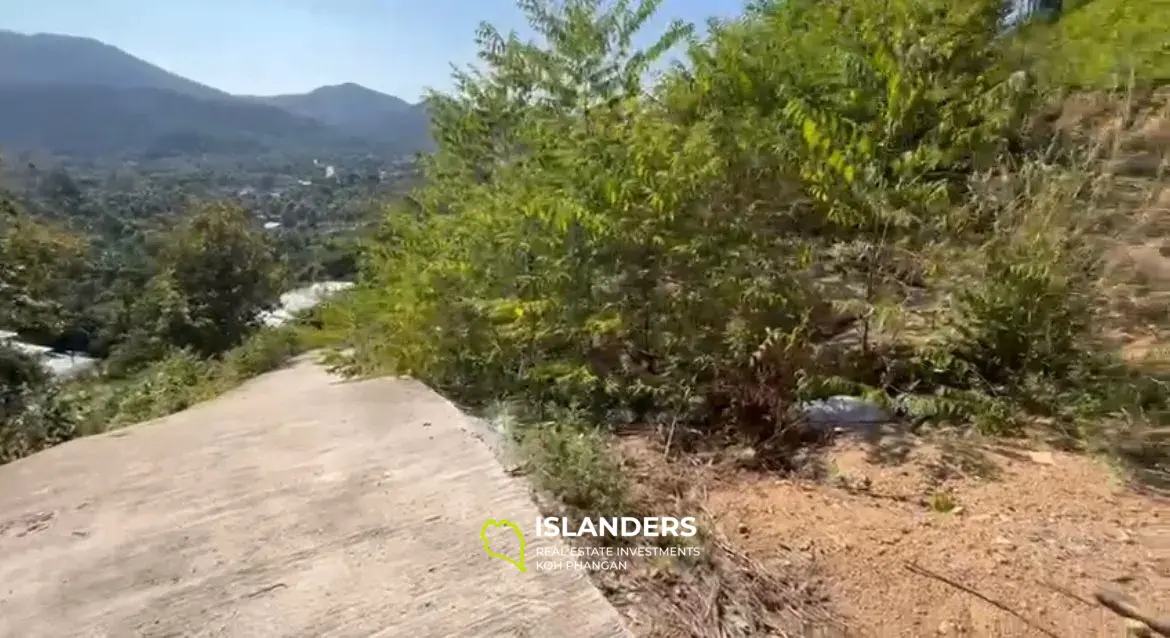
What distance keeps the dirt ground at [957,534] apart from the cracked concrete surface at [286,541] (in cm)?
77

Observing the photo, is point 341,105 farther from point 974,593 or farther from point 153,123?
point 974,593

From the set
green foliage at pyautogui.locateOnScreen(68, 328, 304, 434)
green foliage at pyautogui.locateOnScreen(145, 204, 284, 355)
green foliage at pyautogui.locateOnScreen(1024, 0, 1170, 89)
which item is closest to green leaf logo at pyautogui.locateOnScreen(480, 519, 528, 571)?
green foliage at pyautogui.locateOnScreen(1024, 0, 1170, 89)

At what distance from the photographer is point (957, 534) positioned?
88.3 inches

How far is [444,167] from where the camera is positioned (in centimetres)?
429

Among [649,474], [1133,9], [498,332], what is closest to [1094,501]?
[649,474]

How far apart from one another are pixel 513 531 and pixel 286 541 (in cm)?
64

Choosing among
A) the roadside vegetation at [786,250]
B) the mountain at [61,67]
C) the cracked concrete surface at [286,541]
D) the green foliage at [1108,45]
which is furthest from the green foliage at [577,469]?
the mountain at [61,67]

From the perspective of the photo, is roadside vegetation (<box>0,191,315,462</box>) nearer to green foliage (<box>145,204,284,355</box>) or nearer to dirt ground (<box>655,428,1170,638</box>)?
green foliage (<box>145,204,284,355</box>)

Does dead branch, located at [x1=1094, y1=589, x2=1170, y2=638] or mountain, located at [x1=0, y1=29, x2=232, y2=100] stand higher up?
mountain, located at [x1=0, y1=29, x2=232, y2=100]

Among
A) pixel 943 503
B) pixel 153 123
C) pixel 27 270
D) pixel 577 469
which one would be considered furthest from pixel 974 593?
pixel 153 123

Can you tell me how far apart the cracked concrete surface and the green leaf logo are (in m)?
0.02

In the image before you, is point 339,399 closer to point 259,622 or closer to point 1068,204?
point 259,622

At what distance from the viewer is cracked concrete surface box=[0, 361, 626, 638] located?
5.61ft

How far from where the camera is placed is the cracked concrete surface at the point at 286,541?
5.61 feet
